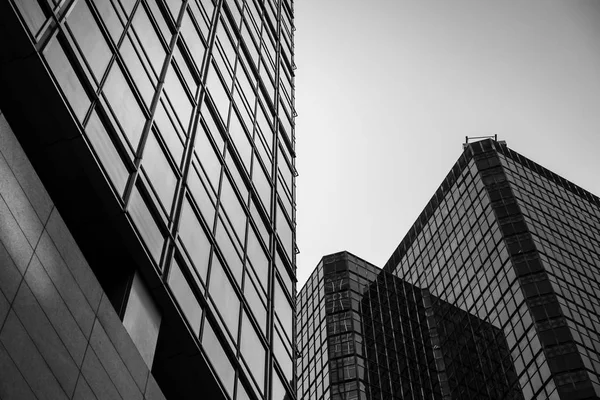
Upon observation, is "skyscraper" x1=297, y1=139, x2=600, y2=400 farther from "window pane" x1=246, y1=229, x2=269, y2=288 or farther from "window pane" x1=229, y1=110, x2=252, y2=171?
"window pane" x1=229, y1=110, x2=252, y2=171

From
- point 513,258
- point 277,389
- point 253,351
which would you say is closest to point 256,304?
point 253,351

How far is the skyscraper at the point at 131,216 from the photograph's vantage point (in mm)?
10547

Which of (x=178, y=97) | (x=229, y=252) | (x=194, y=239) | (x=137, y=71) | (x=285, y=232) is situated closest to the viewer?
(x=137, y=71)

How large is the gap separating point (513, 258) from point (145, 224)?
5731 centimetres

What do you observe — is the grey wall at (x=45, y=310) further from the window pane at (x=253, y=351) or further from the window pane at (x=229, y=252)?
the window pane at (x=229, y=252)

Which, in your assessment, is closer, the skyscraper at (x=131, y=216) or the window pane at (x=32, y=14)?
the skyscraper at (x=131, y=216)

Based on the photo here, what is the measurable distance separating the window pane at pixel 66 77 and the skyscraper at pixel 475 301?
4950 centimetres

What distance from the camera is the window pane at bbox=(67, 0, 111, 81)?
14.6 metres

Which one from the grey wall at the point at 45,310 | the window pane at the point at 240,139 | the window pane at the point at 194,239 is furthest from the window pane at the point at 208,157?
the grey wall at the point at 45,310

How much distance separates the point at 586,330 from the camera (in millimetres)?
60156

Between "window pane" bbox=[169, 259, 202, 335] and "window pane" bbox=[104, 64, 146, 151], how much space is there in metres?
2.83

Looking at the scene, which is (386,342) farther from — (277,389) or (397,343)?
(277,389)

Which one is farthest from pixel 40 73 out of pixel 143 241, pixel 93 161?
pixel 143 241

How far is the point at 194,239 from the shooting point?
17.8 meters
